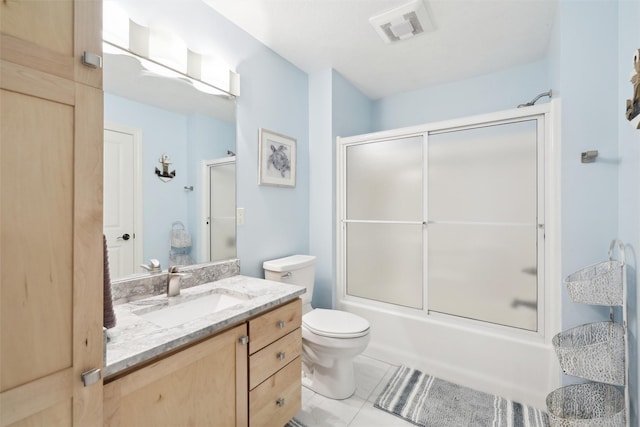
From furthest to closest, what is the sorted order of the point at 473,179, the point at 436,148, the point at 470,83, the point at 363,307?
the point at 470,83, the point at 363,307, the point at 436,148, the point at 473,179

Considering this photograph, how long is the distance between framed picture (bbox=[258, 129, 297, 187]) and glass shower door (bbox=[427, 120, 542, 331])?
1.12 m

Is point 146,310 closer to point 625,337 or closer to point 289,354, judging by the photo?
point 289,354

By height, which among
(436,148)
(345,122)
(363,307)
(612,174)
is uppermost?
(345,122)

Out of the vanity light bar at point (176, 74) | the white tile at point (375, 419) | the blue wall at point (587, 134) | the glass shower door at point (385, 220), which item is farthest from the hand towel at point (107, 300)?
the blue wall at point (587, 134)

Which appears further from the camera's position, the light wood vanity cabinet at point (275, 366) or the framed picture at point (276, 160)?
the framed picture at point (276, 160)

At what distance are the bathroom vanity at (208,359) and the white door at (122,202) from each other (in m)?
0.23

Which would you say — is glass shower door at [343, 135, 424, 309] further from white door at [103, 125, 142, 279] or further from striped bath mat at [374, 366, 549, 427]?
white door at [103, 125, 142, 279]

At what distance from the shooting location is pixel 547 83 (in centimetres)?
224

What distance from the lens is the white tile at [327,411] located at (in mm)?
1637

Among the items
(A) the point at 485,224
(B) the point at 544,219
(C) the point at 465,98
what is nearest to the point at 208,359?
(A) the point at 485,224

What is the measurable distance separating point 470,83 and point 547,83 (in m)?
0.60

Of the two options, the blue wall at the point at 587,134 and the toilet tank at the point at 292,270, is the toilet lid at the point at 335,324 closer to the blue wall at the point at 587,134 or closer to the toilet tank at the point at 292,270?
the toilet tank at the point at 292,270

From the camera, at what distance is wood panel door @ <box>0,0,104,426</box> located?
1.82 ft

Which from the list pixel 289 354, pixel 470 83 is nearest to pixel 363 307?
pixel 289 354
